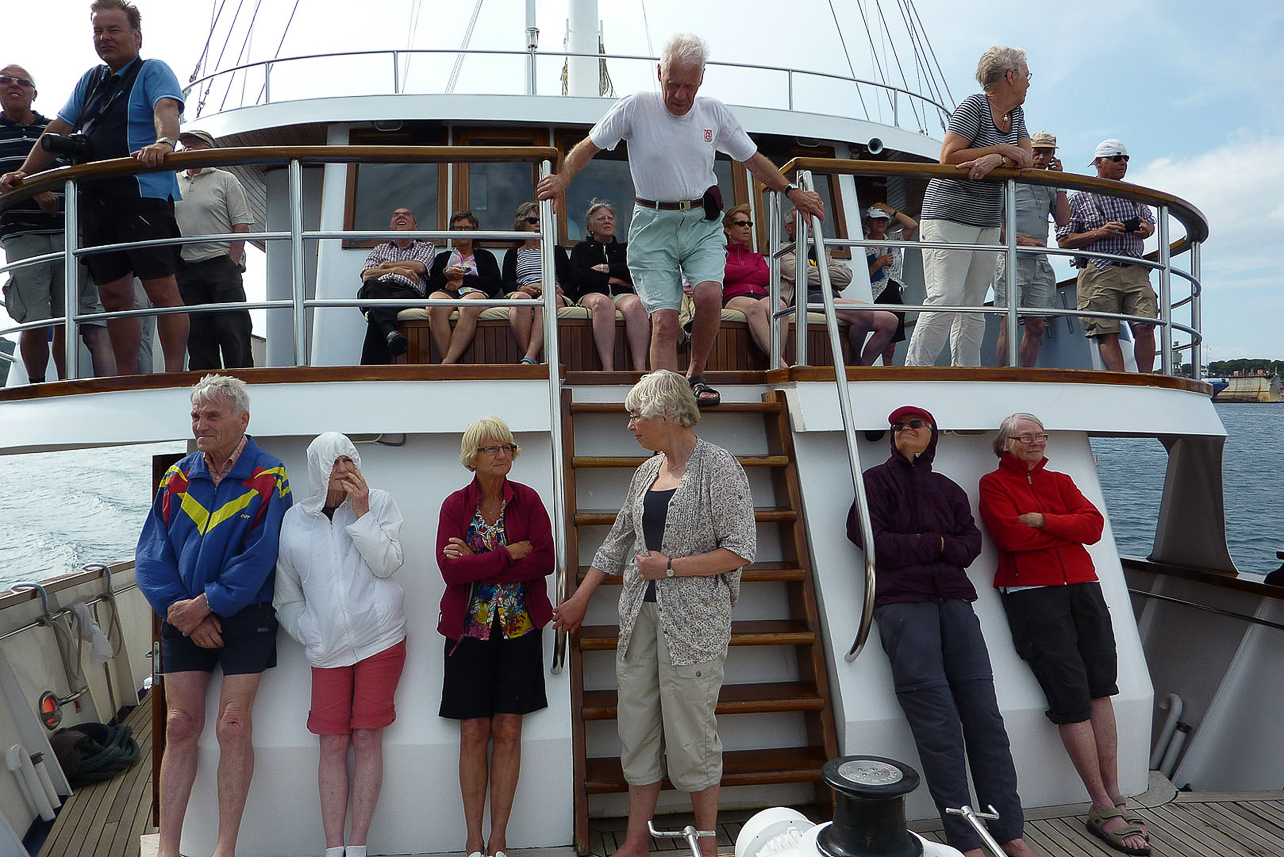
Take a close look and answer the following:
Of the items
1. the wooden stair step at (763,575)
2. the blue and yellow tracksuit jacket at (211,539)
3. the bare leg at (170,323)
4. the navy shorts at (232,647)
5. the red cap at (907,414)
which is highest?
the bare leg at (170,323)

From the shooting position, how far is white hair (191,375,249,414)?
274 centimetres

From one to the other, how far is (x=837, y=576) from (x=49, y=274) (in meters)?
3.77

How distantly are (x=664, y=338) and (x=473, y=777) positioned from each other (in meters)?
1.82

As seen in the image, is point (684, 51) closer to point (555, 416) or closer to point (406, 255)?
point (555, 416)

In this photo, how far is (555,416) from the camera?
9.32 feet

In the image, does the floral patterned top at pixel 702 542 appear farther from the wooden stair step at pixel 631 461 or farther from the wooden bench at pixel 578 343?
the wooden bench at pixel 578 343

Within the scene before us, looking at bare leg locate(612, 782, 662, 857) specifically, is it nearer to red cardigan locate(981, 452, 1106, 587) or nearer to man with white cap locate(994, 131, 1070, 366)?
red cardigan locate(981, 452, 1106, 587)

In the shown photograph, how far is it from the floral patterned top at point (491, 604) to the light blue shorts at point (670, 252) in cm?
129

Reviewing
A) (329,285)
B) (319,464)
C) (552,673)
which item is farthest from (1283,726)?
(329,285)

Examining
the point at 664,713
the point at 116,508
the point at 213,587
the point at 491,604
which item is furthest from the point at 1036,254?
the point at 116,508

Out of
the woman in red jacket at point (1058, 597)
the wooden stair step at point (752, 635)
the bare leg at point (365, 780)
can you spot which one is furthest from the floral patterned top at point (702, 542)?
the woman in red jacket at point (1058, 597)

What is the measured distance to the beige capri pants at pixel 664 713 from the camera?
2516 mm

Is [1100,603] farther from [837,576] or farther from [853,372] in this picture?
[853,372]

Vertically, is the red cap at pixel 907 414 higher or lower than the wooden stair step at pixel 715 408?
lower
